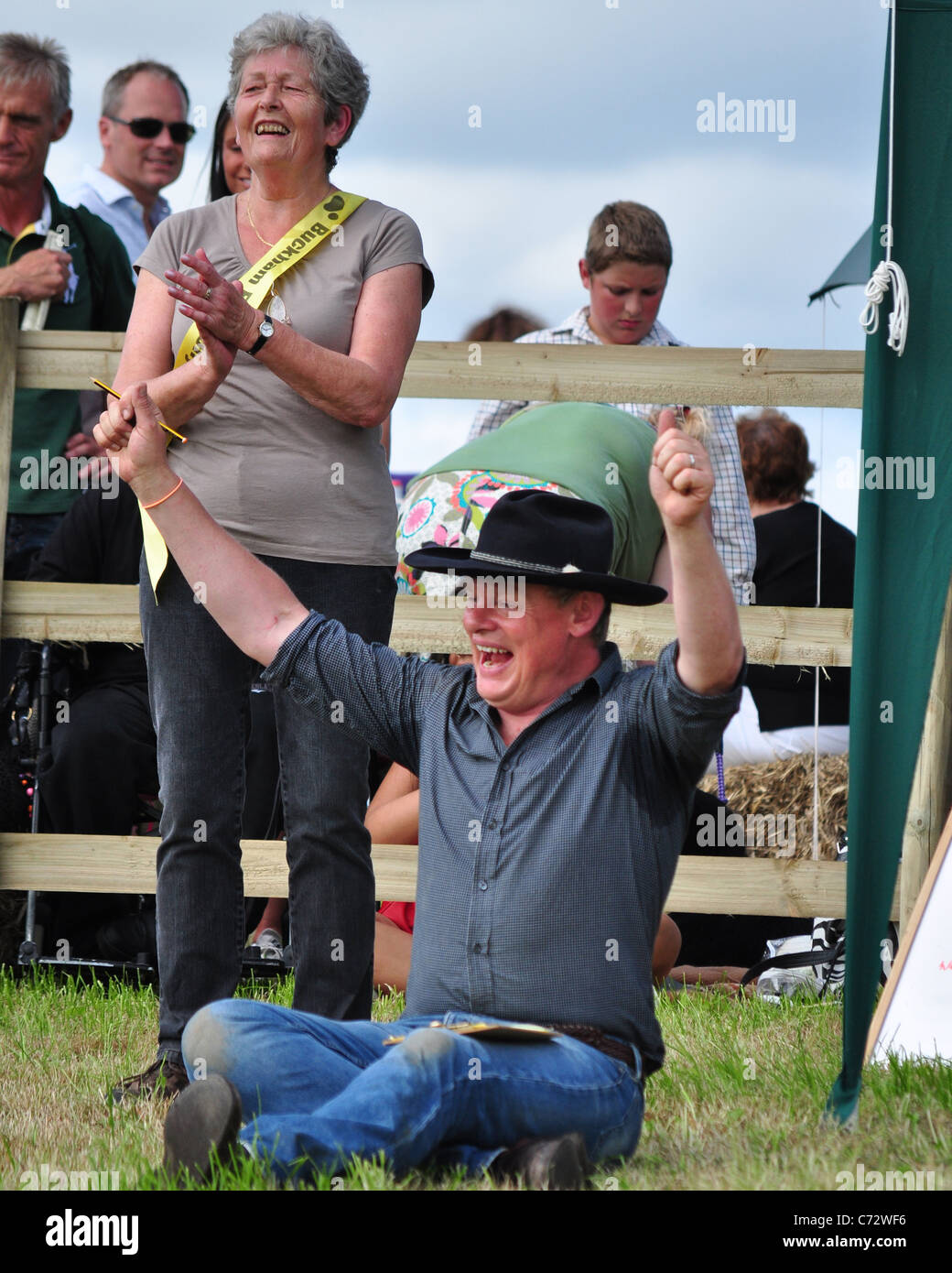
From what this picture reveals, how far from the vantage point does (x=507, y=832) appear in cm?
301

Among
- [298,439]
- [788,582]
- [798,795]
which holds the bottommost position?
[798,795]

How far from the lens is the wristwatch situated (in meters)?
3.41

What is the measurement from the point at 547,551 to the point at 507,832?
526 millimetres

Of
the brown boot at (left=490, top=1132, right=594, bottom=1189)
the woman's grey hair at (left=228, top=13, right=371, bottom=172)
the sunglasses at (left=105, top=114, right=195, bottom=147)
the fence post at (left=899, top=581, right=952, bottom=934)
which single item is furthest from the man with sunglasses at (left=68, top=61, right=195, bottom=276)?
the brown boot at (left=490, top=1132, right=594, bottom=1189)

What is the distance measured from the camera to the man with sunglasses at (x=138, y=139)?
6137mm

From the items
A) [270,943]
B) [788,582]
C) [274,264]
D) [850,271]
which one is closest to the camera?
[274,264]

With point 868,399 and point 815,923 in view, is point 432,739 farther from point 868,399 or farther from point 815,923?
point 815,923

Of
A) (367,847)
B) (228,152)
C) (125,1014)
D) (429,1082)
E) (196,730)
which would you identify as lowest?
(125,1014)

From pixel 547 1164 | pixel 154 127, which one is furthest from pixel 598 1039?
pixel 154 127

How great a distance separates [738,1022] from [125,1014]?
1643 millimetres

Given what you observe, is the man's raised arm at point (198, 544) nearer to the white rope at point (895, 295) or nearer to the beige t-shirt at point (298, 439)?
the beige t-shirt at point (298, 439)

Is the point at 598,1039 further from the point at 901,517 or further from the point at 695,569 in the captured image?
the point at 901,517

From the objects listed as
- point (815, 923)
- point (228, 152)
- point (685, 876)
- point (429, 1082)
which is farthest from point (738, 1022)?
point (228, 152)

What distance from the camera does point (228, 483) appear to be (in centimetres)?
368
